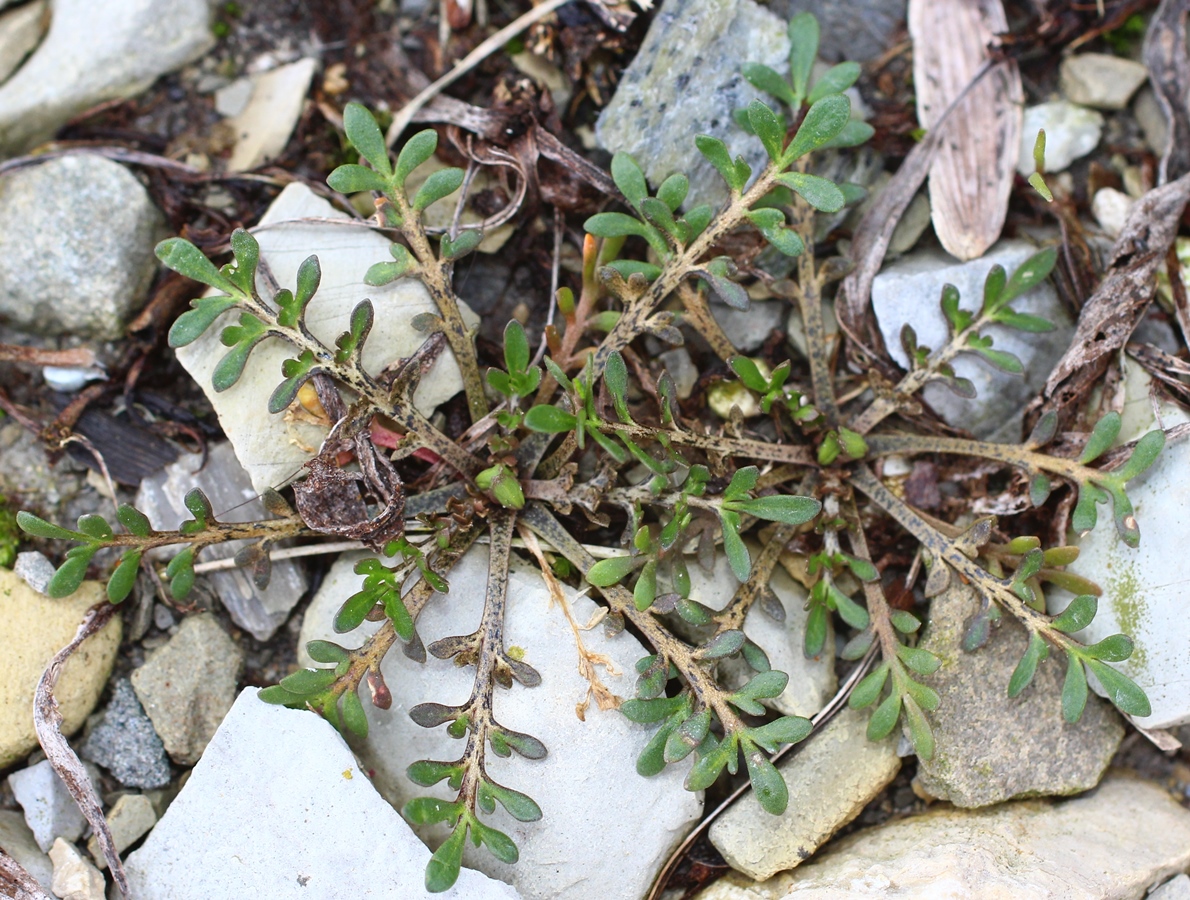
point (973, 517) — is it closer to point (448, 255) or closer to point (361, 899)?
point (448, 255)

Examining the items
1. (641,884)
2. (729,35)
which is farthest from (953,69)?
(641,884)

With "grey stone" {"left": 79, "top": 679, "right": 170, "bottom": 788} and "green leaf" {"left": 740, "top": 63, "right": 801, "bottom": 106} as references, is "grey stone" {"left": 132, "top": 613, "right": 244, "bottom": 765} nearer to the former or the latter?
"grey stone" {"left": 79, "top": 679, "right": 170, "bottom": 788}

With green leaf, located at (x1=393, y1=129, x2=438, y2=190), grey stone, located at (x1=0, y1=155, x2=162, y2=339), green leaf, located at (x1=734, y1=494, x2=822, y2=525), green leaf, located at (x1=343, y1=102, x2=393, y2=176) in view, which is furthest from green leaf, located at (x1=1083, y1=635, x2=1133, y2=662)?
grey stone, located at (x1=0, y1=155, x2=162, y2=339)

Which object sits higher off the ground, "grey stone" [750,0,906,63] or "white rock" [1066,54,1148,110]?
"grey stone" [750,0,906,63]

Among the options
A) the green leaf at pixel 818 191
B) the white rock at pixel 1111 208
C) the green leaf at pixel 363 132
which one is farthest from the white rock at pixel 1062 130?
the green leaf at pixel 363 132

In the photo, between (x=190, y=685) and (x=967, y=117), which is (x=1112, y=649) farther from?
(x=190, y=685)

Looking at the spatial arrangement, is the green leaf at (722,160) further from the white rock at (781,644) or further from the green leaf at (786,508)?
the white rock at (781,644)
